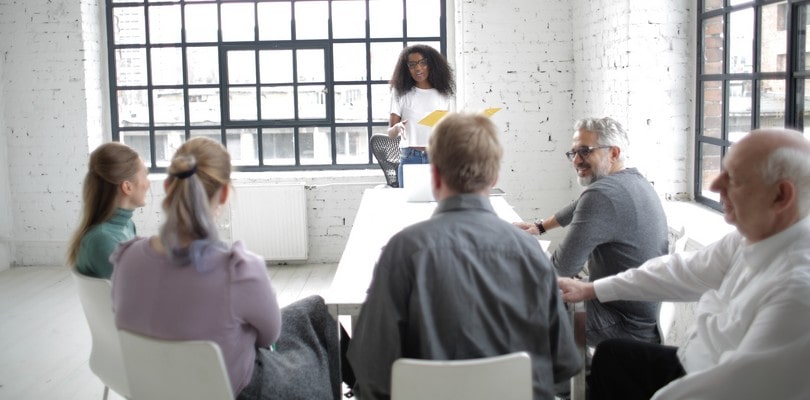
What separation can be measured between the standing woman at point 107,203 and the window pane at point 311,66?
3773mm

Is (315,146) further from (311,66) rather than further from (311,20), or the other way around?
(311,20)

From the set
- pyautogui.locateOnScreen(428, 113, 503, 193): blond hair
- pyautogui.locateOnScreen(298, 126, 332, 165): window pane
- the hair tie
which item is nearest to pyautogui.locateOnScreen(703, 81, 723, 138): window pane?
pyautogui.locateOnScreen(428, 113, 503, 193): blond hair

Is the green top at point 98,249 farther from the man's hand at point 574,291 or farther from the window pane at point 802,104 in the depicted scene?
the window pane at point 802,104

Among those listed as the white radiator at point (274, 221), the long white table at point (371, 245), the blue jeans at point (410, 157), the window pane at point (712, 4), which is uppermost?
the window pane at point (712, 4)

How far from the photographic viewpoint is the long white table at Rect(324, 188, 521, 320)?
259 centimetres

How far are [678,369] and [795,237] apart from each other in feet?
2.04

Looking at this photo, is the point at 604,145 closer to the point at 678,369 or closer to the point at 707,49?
the point at 678,369

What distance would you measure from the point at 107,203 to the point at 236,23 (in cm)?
403

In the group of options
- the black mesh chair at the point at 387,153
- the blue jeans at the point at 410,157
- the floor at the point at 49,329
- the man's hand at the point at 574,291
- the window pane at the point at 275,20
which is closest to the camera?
the man's hand at the point at 574,291

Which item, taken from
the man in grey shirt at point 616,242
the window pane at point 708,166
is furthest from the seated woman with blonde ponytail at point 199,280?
the window pane at point 708,166

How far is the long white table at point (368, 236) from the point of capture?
8.50 feet

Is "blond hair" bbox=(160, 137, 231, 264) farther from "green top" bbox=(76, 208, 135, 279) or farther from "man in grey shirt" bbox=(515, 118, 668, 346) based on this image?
"man in grey shirt" bbox=(515, 118, 668, 346)

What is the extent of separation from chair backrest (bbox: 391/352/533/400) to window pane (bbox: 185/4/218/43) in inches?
213

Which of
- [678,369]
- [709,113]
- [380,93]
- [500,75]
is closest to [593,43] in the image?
[500,75]
